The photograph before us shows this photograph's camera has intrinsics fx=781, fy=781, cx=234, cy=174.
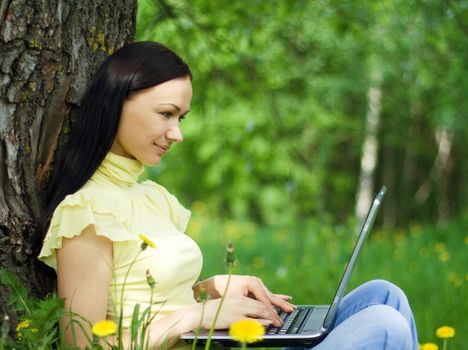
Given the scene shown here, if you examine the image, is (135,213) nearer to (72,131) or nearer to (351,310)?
(72,131)

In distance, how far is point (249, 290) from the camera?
2.17m

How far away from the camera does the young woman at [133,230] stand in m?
1.74

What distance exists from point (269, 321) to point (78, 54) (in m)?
0.85

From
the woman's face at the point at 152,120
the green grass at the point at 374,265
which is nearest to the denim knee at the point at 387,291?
the woman's face at the point at 152,120

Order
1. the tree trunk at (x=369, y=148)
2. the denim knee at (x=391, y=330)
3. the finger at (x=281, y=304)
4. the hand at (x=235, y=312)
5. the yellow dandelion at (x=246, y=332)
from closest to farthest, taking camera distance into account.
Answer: the yellow dandelion at (x=246, y=332) → the denim knee at (x=391, y=330) → the hand at (x=235, y=312) → the finger at (x=281, y=304) → the tree trunk at (x=369, y=148)

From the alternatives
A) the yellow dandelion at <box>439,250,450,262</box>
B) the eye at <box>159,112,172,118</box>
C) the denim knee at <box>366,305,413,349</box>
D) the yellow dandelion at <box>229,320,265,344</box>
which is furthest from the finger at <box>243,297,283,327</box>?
the yellow dandelion at <box>439,250,450,262</box>

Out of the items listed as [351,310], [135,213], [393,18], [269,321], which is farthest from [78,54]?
[393,18]

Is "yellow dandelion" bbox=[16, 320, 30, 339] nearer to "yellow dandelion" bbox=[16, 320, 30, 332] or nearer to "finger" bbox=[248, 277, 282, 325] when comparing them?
"yellow dandelion" bbox=[16, 320, 30, 332]

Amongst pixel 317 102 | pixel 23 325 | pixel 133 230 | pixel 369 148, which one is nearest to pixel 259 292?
pixel 133 230

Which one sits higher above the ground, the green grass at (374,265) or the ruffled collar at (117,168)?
the ruffled collar at (117,168)

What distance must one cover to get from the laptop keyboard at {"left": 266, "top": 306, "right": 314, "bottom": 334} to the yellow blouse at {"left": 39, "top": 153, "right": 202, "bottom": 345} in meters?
0.24

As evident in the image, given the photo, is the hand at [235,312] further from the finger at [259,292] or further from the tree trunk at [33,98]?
the tree trunk at [33,98]

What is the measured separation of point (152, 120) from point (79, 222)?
1.06ft

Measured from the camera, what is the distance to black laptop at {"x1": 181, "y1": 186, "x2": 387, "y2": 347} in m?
1.75
